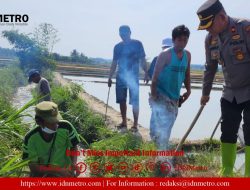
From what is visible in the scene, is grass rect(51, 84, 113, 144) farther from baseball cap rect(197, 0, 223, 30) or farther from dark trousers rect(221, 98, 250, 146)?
baseball cap rect(197, 0, 223, 30)

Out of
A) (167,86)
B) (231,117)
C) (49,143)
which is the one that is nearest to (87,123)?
(167,86)

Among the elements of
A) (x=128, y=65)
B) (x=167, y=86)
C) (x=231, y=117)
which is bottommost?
(x=231, y=117)

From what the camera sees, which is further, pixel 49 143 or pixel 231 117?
pixel 231 117

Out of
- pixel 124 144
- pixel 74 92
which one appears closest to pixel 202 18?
pixel 124 144

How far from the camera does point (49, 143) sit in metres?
3.55

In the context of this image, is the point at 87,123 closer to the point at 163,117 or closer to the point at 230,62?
the point at 163,117

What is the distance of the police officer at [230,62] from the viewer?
3.59 m

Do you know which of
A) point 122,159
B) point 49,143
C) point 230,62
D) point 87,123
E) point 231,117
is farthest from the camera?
point 87,123

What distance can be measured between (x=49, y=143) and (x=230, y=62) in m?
1.74

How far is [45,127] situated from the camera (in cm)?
351

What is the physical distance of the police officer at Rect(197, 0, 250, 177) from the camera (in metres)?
3.59

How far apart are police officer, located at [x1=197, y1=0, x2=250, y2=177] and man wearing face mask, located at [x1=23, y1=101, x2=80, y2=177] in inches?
55.9

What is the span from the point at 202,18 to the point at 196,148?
10.3 ft

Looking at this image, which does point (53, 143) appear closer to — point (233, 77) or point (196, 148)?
point (233, 77)
